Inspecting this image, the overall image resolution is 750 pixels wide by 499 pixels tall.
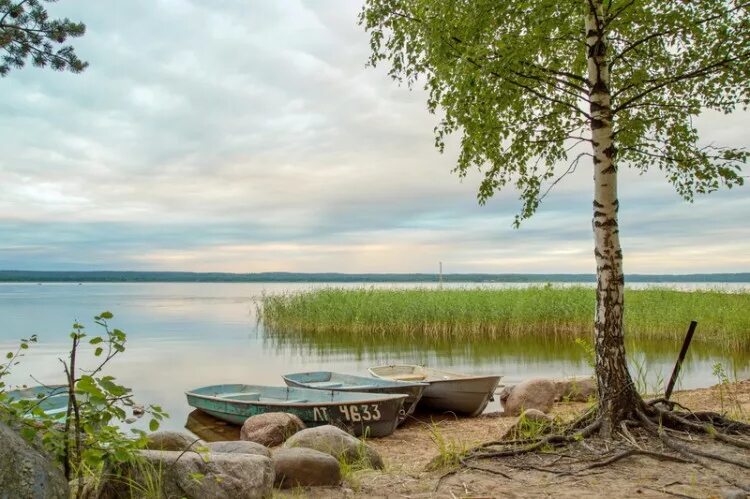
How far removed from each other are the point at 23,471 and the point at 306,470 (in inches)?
109

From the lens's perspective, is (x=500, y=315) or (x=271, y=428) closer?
(x=271, y=428)

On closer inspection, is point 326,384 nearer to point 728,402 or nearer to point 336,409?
point 336,409

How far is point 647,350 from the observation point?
67.3 feet

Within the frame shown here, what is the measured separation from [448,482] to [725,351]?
17594 millimetres

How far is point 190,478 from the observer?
5.05 m

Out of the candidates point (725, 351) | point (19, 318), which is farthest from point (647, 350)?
point (19, 318)

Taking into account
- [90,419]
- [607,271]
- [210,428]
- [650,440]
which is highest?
[607,271]

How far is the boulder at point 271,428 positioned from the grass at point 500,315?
550 inches

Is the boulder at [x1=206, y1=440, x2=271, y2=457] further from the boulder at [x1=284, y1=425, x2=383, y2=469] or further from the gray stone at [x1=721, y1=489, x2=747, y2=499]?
the gray stone at [x1=721, y1=489, x2=747, y2=499]

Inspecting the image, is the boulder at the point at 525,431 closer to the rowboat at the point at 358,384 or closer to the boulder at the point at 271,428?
the rowboat at the point at 358,384

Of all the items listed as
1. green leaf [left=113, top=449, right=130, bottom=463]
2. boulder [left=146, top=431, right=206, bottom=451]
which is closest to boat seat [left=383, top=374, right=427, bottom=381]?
boulder [left=146, top=431, right=206, bottom=451]

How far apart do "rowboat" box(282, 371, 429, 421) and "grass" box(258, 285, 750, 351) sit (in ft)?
32.7

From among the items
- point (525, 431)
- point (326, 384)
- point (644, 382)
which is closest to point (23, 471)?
point (525, 431)

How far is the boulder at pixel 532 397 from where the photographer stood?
12.4 metres
